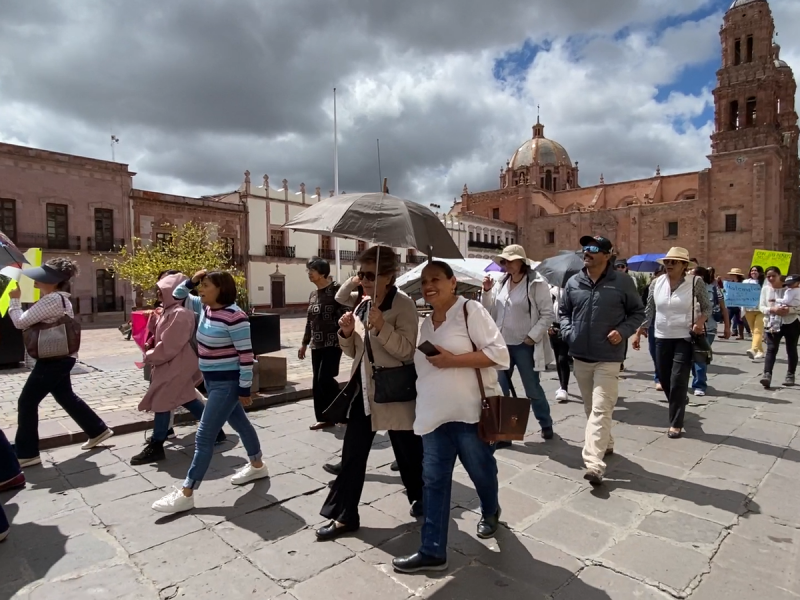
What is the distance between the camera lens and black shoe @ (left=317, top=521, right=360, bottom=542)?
2953 millimetres

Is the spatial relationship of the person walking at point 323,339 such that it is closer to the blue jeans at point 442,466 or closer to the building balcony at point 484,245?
the blue jeans at point 442,466

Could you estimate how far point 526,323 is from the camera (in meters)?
4.70

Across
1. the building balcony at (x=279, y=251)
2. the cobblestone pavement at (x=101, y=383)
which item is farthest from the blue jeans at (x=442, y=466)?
the building balcony at (x=279, y=251)

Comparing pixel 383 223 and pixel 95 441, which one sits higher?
pixel 383 223

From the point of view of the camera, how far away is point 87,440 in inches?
195

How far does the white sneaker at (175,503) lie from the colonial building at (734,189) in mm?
45128

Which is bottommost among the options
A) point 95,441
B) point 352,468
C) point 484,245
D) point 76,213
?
point 95,441

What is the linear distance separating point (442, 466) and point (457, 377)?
0.47 meters

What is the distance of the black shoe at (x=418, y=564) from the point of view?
2.56 metres

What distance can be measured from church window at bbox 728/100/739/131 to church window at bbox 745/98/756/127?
2.67 feet

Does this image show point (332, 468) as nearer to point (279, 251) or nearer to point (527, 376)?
point (527, 376)

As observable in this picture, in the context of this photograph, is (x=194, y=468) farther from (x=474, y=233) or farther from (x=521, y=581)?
(x=474, y=233)

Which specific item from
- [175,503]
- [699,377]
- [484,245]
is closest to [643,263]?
[699,377]

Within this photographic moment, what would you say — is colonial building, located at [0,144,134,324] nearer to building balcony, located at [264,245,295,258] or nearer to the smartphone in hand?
building balcony, located at [264,245,295,258]
